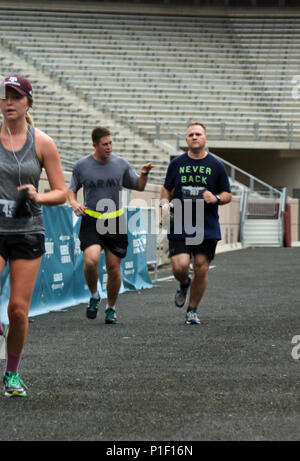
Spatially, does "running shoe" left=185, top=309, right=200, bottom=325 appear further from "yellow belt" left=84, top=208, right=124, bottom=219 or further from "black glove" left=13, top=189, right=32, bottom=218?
"black glove" left=13, top=189, right=32, bottom=218

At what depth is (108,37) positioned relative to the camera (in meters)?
43.6

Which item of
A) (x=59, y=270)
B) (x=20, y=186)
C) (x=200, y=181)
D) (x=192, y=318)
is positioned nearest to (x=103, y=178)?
(x=200, y=181)

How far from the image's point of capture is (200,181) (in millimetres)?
9109

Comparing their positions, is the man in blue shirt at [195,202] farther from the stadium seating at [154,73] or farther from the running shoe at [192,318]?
the stadium seating at [154,73]

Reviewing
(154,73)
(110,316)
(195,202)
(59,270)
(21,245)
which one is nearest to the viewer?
(21,245)

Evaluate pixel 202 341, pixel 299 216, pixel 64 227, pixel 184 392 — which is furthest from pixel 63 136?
pixel 184 392

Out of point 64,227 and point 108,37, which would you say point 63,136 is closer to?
point 108,37

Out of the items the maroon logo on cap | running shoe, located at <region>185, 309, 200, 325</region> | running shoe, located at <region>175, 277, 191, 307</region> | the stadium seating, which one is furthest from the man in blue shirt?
the stadium seating

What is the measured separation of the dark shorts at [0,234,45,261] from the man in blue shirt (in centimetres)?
362

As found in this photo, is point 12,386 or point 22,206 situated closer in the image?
point 22,206

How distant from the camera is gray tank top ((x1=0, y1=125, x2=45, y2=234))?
5.30m

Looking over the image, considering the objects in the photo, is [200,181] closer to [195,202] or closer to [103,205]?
[195,202]

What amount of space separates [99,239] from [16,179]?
429 cm

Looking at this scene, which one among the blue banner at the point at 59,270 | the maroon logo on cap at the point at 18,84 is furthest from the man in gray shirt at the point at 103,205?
the maroon logo on cap at the point at 18,84
